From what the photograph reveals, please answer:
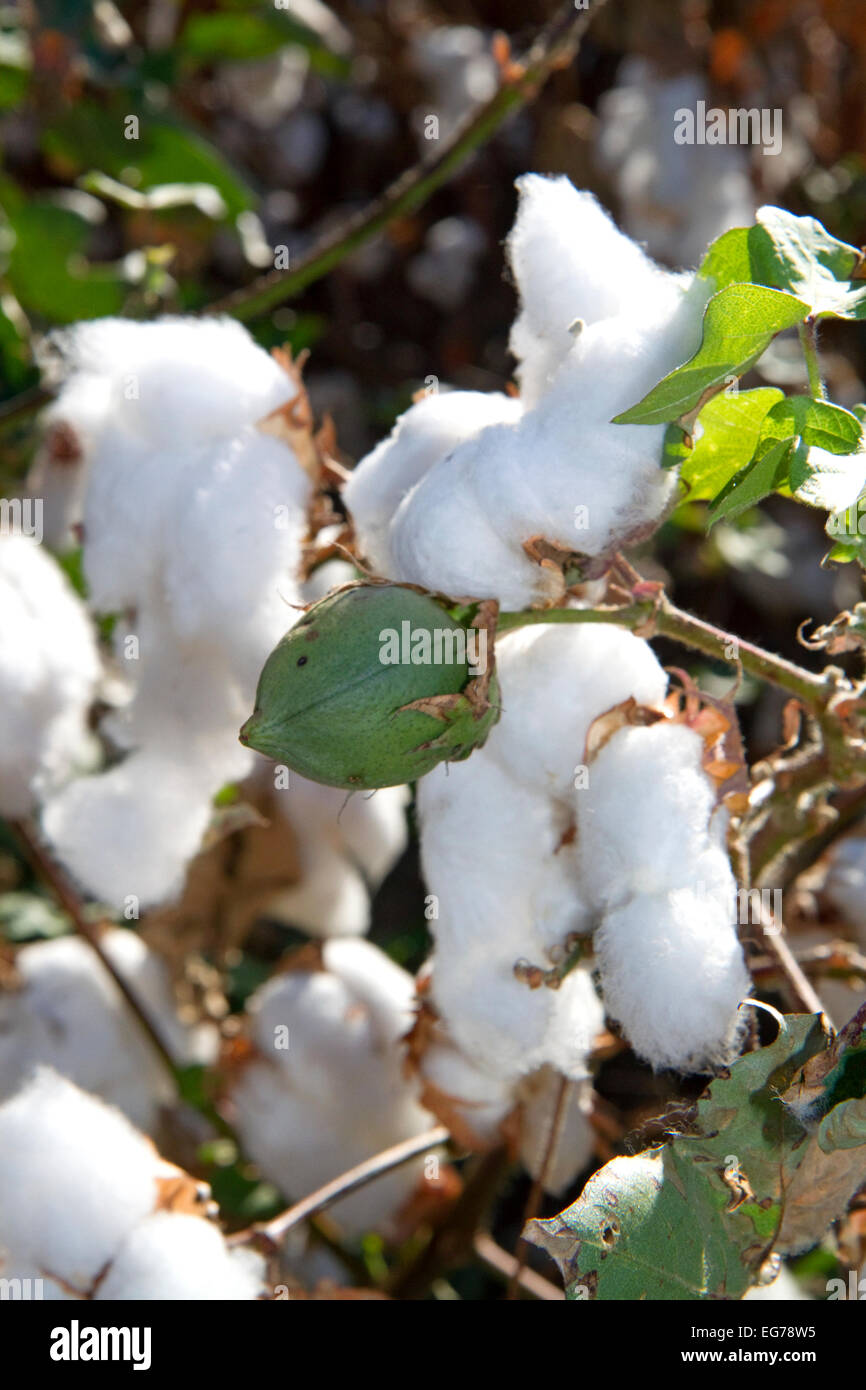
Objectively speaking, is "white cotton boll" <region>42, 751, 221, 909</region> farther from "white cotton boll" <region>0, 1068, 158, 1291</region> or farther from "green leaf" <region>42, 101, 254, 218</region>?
"green leaf" <region>42, 101, 254, 218</region>

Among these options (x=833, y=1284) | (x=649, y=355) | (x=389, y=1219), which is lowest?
(x=389, y=1219)

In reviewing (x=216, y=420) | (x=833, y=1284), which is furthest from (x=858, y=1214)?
(x=216, y=420)

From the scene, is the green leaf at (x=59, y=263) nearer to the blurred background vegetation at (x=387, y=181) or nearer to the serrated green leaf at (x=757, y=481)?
the blurred background vegetation at (x=387, y=181)

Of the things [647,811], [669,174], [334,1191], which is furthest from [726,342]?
[669,174]

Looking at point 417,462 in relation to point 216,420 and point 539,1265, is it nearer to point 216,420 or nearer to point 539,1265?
point 216,420

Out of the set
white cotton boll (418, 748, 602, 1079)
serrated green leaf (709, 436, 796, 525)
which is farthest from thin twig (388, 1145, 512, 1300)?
serrated green leaf (709, 436, 796, 525)

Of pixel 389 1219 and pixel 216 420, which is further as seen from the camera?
pixel 389 1219
